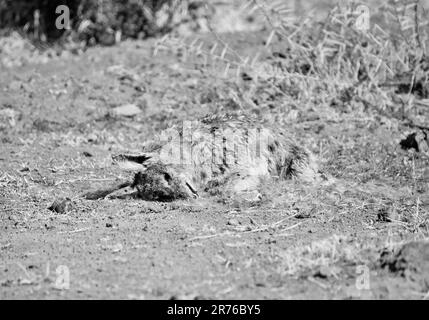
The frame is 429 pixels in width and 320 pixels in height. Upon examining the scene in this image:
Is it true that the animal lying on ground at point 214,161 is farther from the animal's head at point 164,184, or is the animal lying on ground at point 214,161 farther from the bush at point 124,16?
the bush at point 124,16

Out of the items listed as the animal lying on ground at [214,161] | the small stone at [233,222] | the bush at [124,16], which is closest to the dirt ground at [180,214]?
the small stone at [233,222]

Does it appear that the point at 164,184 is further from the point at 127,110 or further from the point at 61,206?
the point at 127,110

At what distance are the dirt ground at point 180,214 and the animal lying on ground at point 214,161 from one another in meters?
0.15

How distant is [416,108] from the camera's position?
28.4 ft

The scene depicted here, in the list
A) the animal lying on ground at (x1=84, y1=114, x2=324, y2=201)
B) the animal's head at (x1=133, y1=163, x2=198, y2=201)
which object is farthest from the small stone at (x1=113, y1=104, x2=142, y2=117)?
the animal's head at (x1=133, y1=163, x2=198, y2=201)

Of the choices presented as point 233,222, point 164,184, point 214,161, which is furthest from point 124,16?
point 233,222

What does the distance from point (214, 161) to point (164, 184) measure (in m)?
0.48

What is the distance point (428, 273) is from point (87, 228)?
245 cm

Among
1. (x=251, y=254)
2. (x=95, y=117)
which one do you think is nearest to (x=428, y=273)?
(x=251, y=254)

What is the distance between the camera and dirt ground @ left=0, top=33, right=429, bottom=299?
15.0 ft

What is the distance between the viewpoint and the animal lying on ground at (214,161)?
6262 millimetres

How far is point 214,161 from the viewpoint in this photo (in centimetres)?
648

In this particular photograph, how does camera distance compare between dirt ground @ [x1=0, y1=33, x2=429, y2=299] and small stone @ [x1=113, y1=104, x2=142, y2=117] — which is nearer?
dirt ground @ [x1=0, y1=33, x2=429, y2=299]

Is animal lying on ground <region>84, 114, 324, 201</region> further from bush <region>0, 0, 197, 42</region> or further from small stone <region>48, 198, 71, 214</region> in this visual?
bush <region>0, 0, 197, 42</region>
